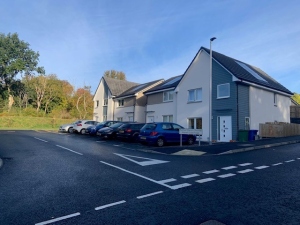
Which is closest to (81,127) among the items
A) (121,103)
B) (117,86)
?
(121,103)

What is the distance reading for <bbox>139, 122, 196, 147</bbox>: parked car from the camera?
1533 centimetres

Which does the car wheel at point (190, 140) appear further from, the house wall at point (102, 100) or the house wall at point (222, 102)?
the house wall at point (102, 100)

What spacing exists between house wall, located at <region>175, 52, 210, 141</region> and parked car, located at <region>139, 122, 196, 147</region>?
531cm

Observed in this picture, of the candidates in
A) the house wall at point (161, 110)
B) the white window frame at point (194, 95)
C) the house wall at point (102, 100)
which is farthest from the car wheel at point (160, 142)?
the house wall at point (102, 100)

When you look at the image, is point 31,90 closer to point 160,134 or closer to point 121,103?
point 121,103

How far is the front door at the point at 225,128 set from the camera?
61.5ft

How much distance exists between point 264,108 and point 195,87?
22.0 feet

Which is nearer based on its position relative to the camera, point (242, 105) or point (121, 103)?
point (242, 105)

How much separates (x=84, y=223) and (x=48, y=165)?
576cm

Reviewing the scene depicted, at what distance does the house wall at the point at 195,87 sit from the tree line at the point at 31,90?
116 ft

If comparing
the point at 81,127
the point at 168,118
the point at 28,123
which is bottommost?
the point at 81,127

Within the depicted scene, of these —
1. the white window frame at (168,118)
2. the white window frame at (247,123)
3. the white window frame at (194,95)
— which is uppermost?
the white window frame at (194,95)

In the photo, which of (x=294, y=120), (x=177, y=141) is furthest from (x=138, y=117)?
(x=294, y=120)

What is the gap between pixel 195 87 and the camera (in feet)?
72.9
